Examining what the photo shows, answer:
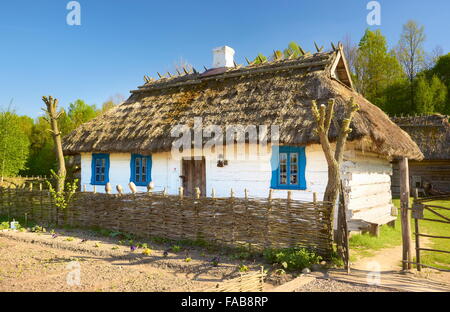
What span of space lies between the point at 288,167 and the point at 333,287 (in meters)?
4.61

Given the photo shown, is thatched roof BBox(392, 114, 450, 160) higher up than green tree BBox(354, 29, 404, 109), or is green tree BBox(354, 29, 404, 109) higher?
green tree BBox(354, 29, 404, 109)

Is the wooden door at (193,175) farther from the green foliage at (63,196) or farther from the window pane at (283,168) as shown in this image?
the green foliage at (63,196)

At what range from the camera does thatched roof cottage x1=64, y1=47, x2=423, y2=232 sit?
899cm

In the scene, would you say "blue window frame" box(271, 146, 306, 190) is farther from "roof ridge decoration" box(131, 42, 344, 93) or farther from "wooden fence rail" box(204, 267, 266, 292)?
"wooden fence rail" box(204, 267, 266, 292)

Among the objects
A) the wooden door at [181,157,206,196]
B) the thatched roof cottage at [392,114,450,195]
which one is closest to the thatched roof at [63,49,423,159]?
the wooden door at [181,157,206,196]

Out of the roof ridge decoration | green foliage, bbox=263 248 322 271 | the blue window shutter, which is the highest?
the roof ridge decoration

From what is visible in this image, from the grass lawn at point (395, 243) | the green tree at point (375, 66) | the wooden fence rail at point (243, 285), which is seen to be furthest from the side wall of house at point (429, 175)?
the wooden fence rail at point (243, 285)

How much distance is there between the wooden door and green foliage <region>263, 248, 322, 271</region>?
505 centimetres

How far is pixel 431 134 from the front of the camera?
771 inches

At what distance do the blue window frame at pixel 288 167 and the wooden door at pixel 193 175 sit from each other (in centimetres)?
275

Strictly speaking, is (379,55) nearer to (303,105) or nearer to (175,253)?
(303,105)

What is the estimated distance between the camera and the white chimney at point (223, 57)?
1396cm

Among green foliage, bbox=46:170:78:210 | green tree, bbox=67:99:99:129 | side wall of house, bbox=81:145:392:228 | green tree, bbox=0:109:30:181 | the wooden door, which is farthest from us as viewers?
green tree, bbox=67:99:99:129
